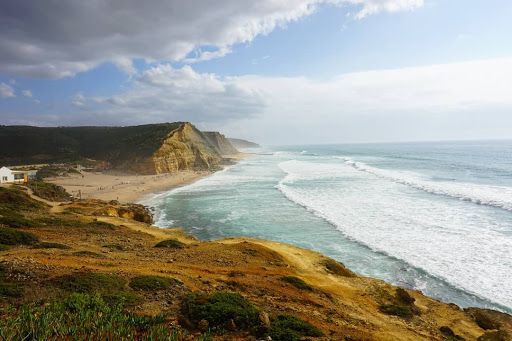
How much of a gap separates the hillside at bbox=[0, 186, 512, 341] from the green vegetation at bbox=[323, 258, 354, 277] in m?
0.05

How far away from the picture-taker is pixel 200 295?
761 cm

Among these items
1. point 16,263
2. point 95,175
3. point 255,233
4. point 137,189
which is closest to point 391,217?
point 255,233

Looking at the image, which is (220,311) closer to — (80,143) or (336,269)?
(336,269)

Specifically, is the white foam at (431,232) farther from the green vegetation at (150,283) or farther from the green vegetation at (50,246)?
the green vegetation at (50,246)

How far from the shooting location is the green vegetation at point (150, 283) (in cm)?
791

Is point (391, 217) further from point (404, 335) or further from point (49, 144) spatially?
point (49, 144)

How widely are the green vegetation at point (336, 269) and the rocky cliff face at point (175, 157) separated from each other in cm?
5051

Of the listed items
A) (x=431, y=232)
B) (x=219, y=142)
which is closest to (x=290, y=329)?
(x=431, y=232)

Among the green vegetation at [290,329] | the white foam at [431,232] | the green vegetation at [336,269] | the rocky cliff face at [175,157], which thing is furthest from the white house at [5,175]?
the green vegetation at [290,329]

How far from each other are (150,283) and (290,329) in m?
4.31

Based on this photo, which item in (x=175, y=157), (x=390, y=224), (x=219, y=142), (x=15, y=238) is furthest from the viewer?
(x=219, y=142)

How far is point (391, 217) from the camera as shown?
2405 centimetres

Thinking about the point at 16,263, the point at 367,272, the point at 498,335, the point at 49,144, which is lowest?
the point at 367,272

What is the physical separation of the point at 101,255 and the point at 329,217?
61.2ft
